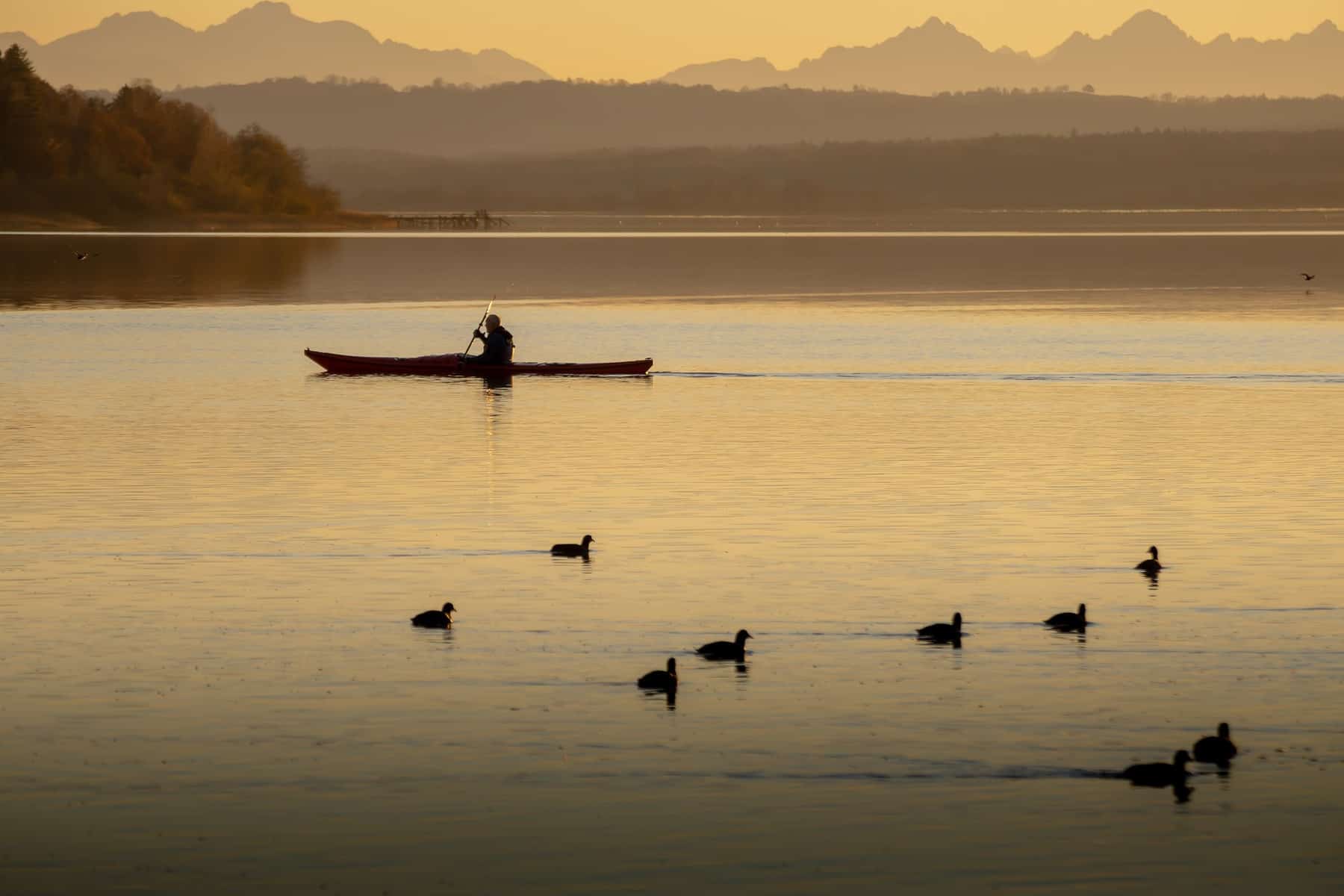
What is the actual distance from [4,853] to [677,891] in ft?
17.4

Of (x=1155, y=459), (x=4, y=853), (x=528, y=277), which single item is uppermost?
(x=528, y=277)

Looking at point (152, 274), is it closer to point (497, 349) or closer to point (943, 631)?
point (497, 349)

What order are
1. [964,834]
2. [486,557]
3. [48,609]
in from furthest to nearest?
[486,557] → [48,609] → [964,834]

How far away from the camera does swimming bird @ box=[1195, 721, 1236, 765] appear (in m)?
18.8

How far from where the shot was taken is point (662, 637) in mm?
24000

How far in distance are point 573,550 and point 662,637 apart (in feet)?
16.4

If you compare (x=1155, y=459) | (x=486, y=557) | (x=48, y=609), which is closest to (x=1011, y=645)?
(x=486, y=557)

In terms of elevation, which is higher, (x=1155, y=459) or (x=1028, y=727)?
(x=1155, y=459)

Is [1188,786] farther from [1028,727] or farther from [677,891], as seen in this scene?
[677,891]

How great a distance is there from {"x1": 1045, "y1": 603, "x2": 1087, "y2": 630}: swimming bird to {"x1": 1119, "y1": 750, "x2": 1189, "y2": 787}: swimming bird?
620 centimetres

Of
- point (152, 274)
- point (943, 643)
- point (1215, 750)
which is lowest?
point (1215, 750)

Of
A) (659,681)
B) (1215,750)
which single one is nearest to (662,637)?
(659,681)

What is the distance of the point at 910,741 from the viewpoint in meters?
19.6

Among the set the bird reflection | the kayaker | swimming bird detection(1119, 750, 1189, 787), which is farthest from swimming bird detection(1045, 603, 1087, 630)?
the kayaker
